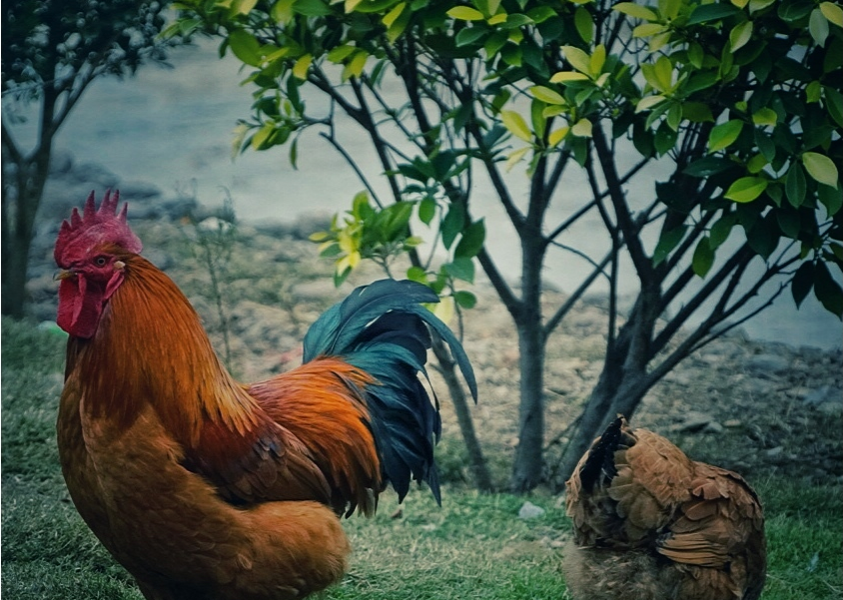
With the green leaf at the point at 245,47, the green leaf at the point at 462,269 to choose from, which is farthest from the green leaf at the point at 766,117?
the green leaf at the point at 245,47

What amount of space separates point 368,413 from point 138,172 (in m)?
2.72

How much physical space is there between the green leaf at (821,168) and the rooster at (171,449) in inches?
71.9

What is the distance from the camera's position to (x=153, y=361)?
8.89ft

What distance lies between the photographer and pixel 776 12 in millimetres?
3090

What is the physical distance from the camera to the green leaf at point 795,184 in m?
3.03

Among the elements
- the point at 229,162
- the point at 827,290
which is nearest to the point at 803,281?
the point at 827,290

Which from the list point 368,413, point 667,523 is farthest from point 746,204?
point 368,413

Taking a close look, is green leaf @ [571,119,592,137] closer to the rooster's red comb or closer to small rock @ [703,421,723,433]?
the rooster's red comb

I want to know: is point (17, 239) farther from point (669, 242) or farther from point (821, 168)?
point (821, 168)

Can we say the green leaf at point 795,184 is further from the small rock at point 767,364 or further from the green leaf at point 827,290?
the small rock at point 767,364

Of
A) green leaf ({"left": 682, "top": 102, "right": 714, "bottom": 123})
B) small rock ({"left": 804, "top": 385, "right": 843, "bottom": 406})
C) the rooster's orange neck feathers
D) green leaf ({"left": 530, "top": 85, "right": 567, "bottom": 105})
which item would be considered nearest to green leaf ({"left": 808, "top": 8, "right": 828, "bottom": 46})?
green leaf ({"left": 682, "top": 102, "right": 714, "bottom": 123})

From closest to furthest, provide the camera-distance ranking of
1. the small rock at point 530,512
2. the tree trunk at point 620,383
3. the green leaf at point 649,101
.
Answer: the green leaf at point 649,101 < the small rock at point 530,512 < the tree trunk at point 620,383

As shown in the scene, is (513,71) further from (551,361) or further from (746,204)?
(551,361)

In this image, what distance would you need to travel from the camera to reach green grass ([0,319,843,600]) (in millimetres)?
3412
